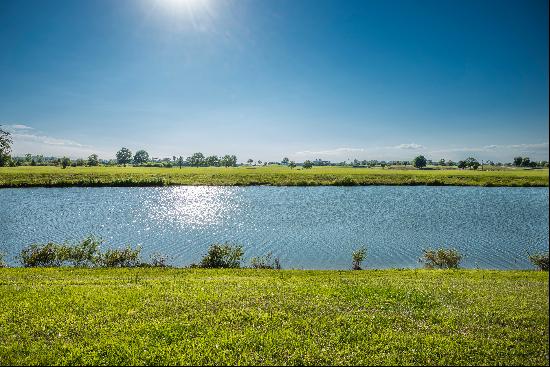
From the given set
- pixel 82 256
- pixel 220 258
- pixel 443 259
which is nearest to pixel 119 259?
pixel 82 256

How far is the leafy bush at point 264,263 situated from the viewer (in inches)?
1087

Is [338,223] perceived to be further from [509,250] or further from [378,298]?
[378,298]

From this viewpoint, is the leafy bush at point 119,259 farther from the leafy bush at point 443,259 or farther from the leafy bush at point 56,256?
the leafy bush at point 443,259

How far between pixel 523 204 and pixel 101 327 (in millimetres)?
75711

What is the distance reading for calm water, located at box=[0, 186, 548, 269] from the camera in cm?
3381

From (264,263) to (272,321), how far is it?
1616 centimetres

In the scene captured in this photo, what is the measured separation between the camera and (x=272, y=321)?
1304 centimetres

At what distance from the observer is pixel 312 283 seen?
18.8 m

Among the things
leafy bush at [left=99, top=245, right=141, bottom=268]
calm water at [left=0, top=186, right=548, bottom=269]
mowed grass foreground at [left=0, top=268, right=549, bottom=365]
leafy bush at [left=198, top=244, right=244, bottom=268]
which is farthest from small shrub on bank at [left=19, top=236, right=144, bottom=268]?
mowed grass foreground at [left=0, top=268, right=549, bottom=365]

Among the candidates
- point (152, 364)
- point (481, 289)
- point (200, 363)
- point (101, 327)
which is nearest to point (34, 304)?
point (101, 327)

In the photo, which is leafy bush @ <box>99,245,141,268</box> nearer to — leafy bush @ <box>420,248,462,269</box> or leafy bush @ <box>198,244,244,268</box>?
leafy bush @ <box>198,244,244,268</box>

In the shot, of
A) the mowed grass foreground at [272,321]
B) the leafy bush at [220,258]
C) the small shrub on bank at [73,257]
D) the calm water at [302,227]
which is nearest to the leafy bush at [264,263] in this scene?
the calm water at [302,227]

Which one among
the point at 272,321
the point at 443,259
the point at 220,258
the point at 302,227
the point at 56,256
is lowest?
the point at 302,227

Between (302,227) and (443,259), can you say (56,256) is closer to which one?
(302,227)
